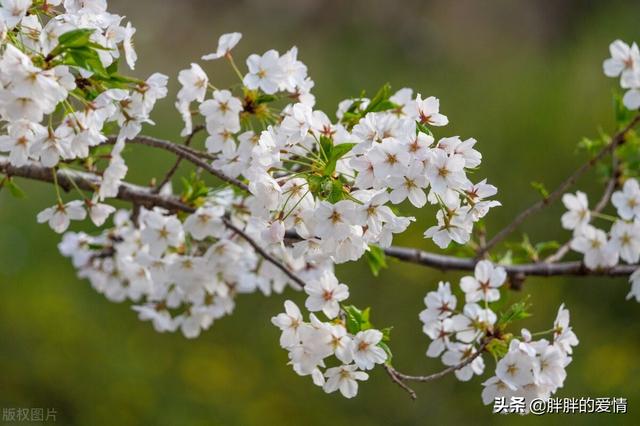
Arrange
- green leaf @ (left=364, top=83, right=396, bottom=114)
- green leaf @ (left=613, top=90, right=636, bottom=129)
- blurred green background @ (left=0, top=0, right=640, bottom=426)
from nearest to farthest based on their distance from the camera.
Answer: green leaf @ (left=364, top=83, right=396, bottom=114) → green leaf @ (left=613, top=90, right=636, bottom=129) → blurred green background @ (left=0, top=0, right=640, bottom=426)

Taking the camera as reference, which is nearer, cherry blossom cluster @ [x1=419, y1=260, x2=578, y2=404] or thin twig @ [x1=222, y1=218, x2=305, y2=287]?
cherry blossom cluster @ [x1=419, y1=260, x2=578, y2=404]

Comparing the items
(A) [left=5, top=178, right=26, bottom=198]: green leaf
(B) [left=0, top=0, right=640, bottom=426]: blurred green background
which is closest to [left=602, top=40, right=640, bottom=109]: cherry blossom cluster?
(A) [left=5, top=178, right=26, bottom=198]: green leaf

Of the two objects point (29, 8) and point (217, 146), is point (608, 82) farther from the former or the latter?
point (29, 8)

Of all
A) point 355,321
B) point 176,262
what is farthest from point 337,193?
point 176,262

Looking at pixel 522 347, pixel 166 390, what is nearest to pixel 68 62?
pixel 522 347

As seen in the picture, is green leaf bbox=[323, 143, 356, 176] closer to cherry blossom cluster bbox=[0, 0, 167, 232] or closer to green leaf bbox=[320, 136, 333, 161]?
green leaf bbox=[320, 136, 333, 161]

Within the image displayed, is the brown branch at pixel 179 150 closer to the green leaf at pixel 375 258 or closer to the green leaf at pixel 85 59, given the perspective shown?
the green leaf at pixel 85 59

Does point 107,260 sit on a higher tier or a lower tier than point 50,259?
lower
